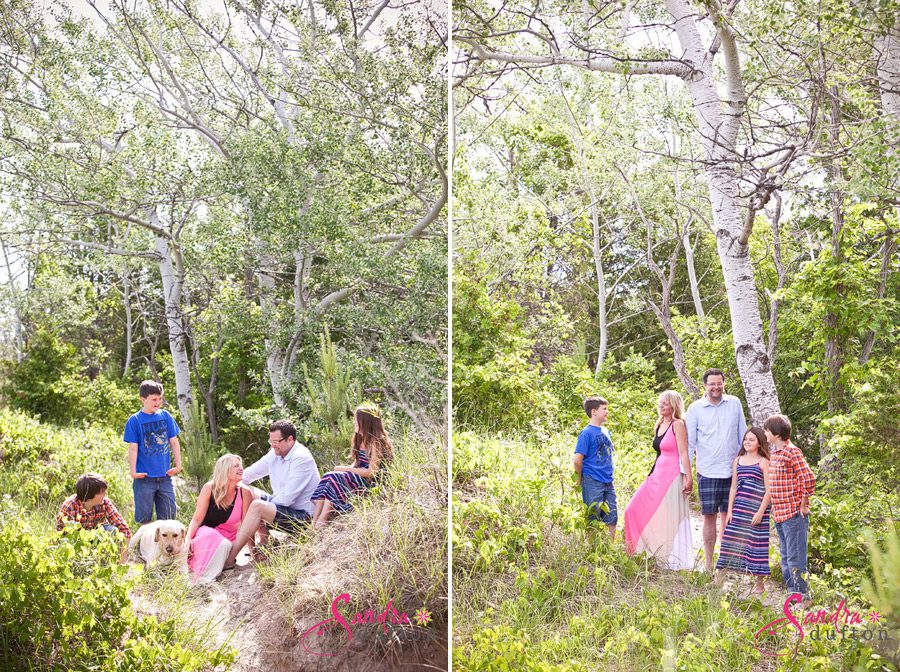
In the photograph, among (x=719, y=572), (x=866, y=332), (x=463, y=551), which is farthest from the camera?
(x=463, y=551)

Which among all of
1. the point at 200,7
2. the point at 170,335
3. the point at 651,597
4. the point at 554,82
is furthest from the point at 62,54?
the point at 651,597

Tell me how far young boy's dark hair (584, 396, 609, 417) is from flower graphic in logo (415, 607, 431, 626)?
80cm

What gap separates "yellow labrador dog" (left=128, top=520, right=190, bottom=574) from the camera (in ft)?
7.77

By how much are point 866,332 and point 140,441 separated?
226cm

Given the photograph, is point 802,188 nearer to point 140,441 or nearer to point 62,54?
point 140,441

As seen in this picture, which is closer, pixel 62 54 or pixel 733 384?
pixel 733 384

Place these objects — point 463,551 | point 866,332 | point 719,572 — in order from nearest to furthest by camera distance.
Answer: point 866,332
point 719,572
point 463,551

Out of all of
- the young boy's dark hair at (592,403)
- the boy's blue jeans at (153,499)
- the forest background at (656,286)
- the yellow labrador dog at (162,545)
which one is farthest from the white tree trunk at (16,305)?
the young boy's dark hair at (592,403)

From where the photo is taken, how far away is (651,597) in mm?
2090

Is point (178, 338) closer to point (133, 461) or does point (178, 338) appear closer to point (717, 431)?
point (133, 461)

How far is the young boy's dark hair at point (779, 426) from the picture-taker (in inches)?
77.1

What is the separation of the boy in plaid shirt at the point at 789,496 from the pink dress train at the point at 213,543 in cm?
166

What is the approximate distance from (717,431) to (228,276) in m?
1.62

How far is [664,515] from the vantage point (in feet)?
6.98
